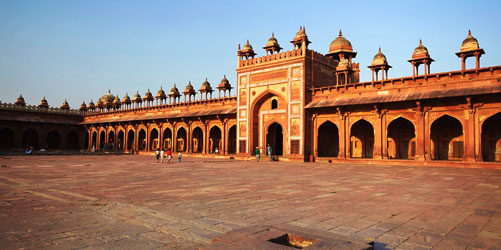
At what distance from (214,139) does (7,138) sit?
102 ft

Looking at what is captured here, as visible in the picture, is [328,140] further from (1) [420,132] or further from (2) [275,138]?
(1) [420,132]

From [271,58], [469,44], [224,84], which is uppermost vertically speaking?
[271,58]

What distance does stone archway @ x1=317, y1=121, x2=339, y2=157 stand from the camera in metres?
A: 29.1

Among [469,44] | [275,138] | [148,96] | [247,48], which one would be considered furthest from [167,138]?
[469,44]

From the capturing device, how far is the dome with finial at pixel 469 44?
2125 centimetres

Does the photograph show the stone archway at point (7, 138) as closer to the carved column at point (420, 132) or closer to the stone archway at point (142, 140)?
the stone archway at point (142, 140)

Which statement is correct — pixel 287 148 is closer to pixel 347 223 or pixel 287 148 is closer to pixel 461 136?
pixel 461 136

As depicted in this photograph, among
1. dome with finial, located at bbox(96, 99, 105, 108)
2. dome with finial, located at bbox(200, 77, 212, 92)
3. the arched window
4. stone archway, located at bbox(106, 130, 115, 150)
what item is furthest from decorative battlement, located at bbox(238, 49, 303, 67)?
dome with finial, located at bbox(96, 99, 105, 108)

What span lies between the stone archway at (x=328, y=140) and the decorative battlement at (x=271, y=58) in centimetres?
617

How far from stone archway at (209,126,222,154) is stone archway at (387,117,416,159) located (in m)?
18.1

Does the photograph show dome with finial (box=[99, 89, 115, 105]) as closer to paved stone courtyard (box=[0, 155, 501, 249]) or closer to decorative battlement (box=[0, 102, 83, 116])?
decorative battlement (box=[0, 102, 83, 116])

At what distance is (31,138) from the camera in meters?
51.4

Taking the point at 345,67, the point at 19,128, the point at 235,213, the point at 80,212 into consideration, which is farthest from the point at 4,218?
the point at 19,128

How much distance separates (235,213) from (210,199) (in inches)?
63.1
